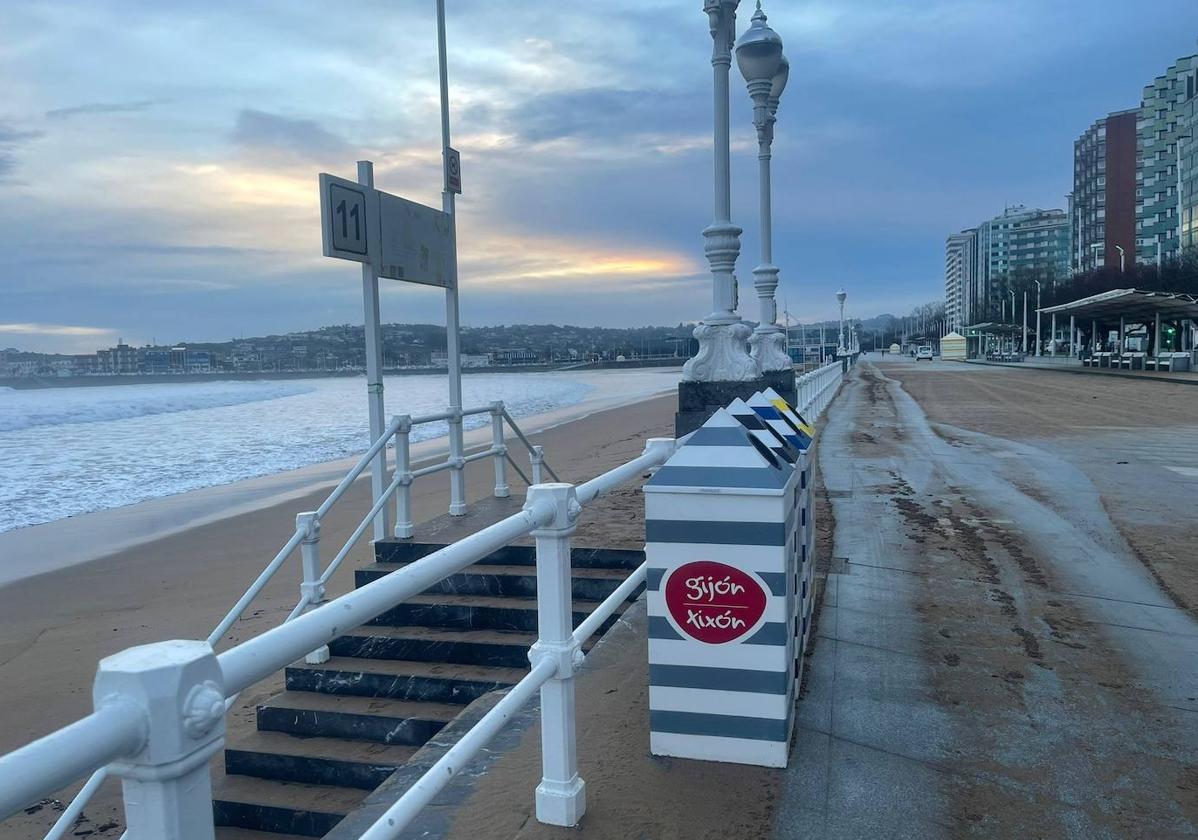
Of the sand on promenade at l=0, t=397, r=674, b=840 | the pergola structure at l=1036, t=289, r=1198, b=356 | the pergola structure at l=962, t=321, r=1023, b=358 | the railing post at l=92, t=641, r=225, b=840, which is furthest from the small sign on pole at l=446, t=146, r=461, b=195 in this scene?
the pergola structure at l=962, t=321, r=1023, b=358


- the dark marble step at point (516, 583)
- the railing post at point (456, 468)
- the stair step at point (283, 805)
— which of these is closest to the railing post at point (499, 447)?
the railing post at point (456, 468)

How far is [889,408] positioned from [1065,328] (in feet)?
278

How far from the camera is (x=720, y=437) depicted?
3.57 m

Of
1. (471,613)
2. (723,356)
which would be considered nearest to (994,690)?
(471,613)

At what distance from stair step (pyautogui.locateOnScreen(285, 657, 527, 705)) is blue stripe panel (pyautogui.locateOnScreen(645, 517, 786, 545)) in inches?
99.1

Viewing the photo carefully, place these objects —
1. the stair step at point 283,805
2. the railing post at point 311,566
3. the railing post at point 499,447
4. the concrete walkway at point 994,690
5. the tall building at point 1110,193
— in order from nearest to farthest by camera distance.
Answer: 1. the concrete walkway at point 994,690
2. the stair step at point 283,805
3. the railing post at point 311,566
4. the railing post at point 499,447
5. the tall building at point 1110,193

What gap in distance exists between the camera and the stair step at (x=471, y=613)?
245 inches

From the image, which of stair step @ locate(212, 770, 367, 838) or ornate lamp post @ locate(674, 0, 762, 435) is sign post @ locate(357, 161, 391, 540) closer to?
stair step @ locate(212, 770, 367, 838)

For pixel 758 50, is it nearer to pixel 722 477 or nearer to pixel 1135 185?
pixel 722 477

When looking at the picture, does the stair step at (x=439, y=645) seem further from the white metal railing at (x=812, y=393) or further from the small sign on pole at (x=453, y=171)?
the white metal railing at (x=812, y=393)

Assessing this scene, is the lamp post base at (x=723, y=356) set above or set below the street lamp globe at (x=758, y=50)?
below

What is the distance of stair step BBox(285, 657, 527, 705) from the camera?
5.68 meters

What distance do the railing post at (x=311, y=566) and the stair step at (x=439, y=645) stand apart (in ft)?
0.52

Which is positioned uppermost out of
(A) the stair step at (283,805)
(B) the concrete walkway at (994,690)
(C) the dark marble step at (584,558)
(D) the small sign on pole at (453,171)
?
(D) the small sign on pole at (453,171)
